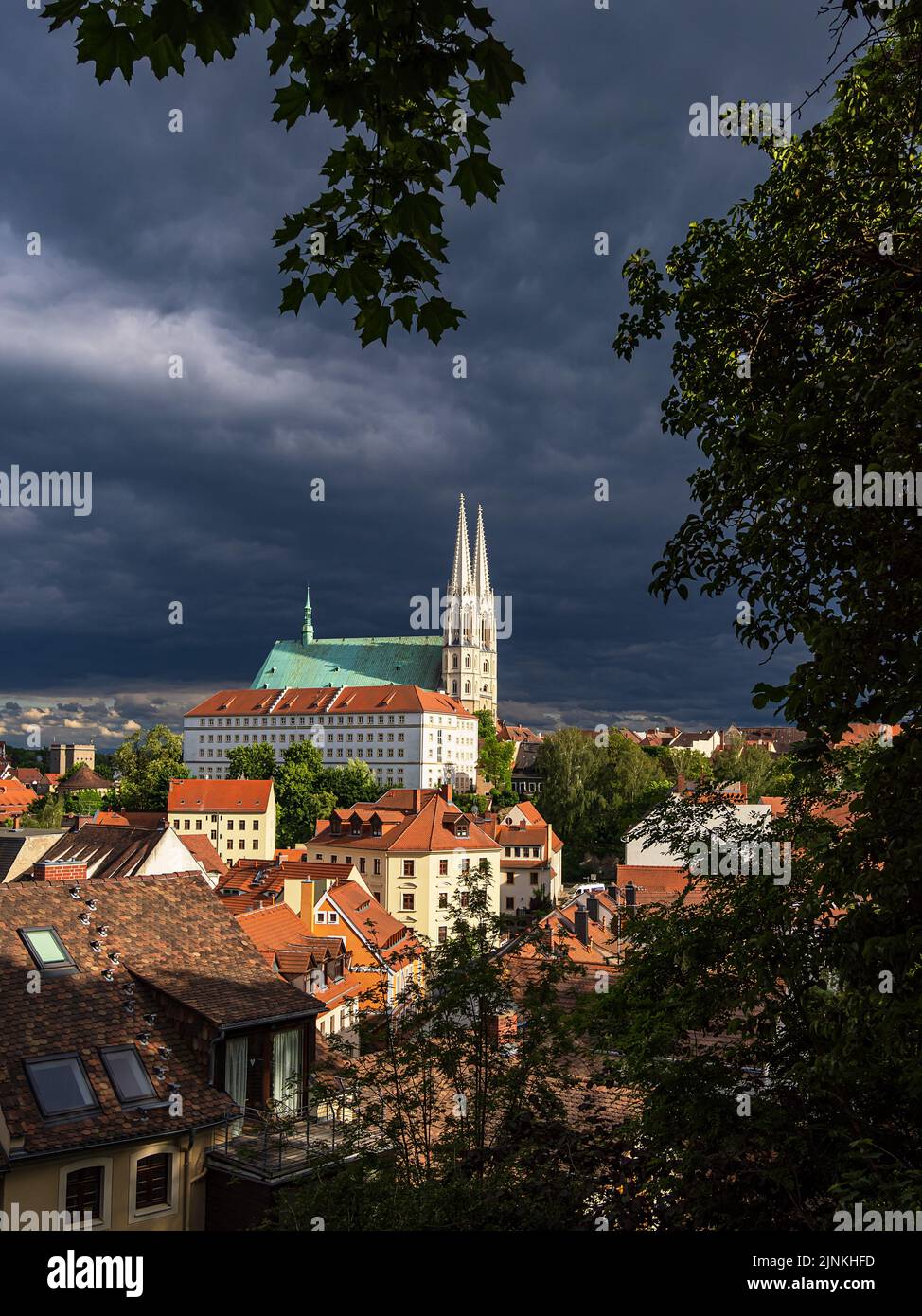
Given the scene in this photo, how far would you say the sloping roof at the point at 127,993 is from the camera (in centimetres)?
1499

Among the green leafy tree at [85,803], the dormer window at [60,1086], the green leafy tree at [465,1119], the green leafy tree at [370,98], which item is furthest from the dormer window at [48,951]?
the green leafy tree at [85,803]

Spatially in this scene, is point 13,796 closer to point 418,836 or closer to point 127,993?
point 418,836

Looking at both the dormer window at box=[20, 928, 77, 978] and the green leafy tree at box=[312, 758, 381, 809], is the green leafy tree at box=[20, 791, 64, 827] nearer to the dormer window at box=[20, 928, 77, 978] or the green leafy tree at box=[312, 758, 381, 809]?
the green leafy tree at box=[312, 758, 381, 809]

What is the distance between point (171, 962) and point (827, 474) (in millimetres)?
16251

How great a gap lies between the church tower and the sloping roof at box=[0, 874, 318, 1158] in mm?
144255

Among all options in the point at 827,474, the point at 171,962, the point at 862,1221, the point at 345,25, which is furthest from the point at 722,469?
the point at 171,962

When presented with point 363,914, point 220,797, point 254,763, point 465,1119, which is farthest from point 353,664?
point 465,1119

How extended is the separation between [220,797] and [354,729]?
1906 inches

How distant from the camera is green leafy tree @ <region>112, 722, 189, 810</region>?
4365 inches

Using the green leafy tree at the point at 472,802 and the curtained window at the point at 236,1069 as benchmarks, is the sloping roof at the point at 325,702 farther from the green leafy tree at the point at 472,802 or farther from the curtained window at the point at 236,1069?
the curtained window at the point at 236,1069

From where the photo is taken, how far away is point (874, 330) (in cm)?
813

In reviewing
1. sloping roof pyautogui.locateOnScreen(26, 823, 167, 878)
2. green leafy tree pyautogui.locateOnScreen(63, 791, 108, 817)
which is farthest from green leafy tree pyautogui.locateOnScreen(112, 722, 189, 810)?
sloping roof pyautogui.locateOnScreen(26, 823, 167, 878)

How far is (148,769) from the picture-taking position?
11400 centimetres

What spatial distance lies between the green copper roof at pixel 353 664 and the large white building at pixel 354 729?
6462 millimetres
